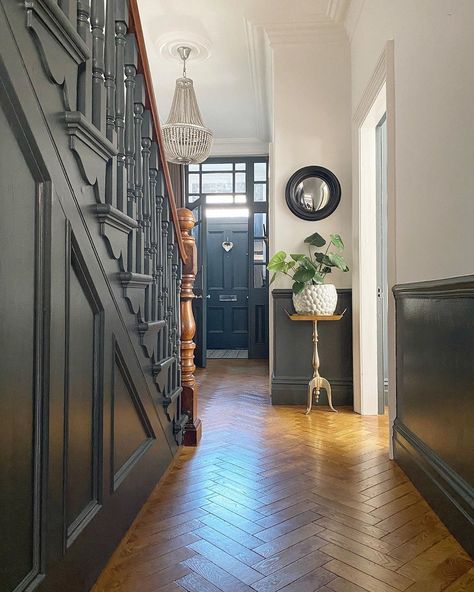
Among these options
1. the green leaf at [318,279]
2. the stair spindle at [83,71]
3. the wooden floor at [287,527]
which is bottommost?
the wooden floor at [287,527]

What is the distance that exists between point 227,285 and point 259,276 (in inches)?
48.7

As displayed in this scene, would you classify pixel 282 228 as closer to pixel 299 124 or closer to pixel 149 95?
pixel 299 124

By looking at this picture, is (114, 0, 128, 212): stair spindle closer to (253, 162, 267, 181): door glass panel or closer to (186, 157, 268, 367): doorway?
(186, 157, 268, 367): doorway

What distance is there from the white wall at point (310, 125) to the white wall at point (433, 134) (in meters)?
1.15

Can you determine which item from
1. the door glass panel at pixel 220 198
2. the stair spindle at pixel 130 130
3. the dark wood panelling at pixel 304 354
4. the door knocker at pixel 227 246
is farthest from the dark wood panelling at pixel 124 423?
the door knocker at pixel 227 246

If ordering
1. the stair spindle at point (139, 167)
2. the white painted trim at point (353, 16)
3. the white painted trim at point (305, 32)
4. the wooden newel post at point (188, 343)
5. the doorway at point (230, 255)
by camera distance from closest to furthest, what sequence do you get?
the stair spindle at point (139, 167)
the wooden newel post at point (188, 343)
the white painted trim at point (353, 16)
the white painted trim at point (305, 32)
the doorway at point (230, 255)

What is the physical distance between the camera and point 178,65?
4672mm

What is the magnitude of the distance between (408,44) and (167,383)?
1866 mm

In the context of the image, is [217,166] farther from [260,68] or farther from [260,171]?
[260,68]

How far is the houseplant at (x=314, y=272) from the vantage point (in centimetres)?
352

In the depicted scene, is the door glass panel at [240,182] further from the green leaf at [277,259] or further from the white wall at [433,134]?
the white wall at [433,134]

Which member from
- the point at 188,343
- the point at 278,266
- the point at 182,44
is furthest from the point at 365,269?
the point at 182,44

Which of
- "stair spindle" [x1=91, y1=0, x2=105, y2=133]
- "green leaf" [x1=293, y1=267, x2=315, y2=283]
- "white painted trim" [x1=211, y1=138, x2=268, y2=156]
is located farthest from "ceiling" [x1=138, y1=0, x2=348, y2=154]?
"stair spindle" [x1=91, y1=0, x2=105, y2=133]

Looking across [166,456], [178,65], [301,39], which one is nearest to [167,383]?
[166,456]
